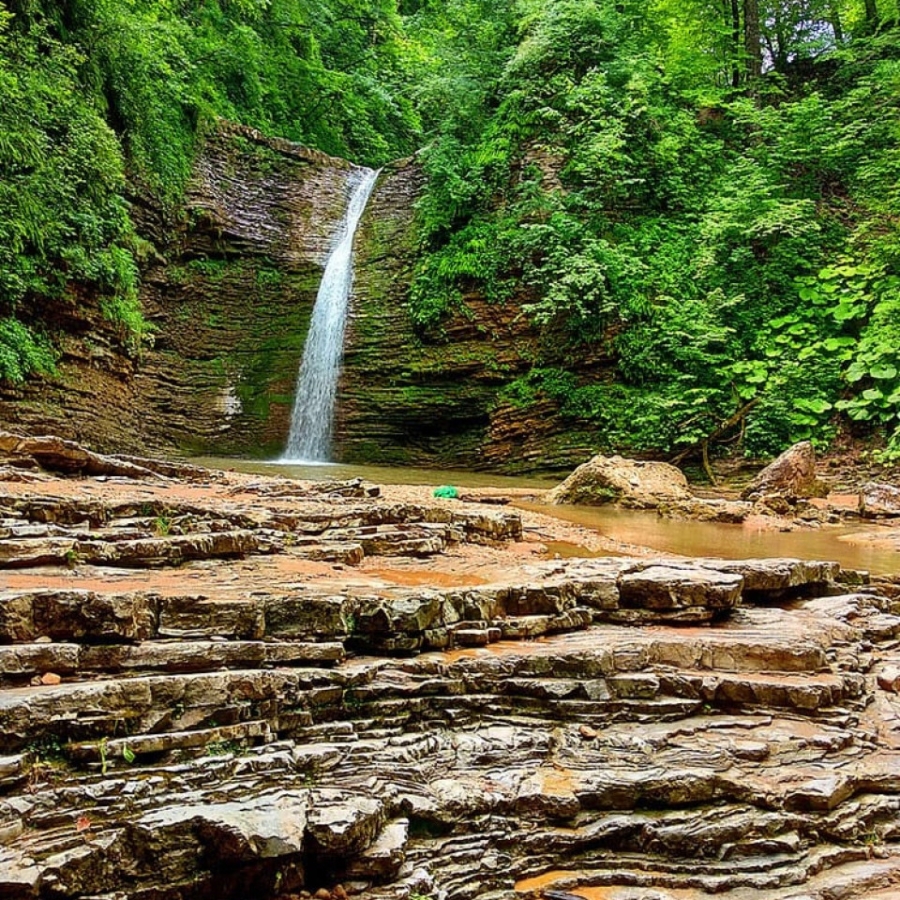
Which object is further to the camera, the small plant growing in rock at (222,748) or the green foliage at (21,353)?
the green foliage at (21,353)

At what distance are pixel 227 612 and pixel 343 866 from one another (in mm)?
1162

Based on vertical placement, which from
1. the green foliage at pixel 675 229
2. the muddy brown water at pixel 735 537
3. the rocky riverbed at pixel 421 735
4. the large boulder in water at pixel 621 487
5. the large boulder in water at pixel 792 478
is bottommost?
the rocky riverbed at pixel 421 735

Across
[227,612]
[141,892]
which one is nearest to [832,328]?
[227,612]

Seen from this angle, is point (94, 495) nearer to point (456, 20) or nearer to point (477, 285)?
point (477, 285)

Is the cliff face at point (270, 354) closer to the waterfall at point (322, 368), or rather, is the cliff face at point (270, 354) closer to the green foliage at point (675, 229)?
the waterfall at point (322, 368)

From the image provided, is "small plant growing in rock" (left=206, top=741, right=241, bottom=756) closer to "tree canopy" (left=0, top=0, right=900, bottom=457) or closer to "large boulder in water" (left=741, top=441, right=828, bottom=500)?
"large boulder in water" (left=741, top=441, right=828, bottom=500)

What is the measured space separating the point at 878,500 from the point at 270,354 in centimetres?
1315

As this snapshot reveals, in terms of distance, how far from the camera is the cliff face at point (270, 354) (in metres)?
14.8

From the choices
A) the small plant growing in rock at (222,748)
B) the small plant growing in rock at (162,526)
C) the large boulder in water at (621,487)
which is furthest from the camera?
the large boulder in water at (621,487)

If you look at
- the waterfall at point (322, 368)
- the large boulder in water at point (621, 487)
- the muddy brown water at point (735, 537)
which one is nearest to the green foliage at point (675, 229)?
the waterfall at point (322, 368)

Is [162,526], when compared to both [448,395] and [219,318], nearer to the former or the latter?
[448,395]

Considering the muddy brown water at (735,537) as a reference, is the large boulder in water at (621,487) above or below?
above

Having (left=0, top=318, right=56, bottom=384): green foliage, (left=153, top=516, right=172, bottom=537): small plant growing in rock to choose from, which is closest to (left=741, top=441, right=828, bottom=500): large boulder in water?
(left=153, top=516, right=172, bottom=537): small plant growing in rock

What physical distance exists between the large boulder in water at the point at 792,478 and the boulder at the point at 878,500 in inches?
25.7
